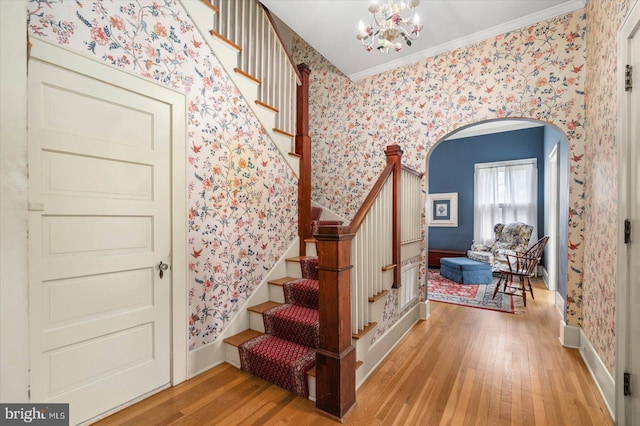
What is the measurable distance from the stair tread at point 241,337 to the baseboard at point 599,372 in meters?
2.44

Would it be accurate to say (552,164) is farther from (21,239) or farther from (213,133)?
(21,239)

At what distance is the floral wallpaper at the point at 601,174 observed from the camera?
178cm

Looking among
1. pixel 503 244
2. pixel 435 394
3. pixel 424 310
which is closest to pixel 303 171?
pixel 424 310

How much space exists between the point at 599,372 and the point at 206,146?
335 cm

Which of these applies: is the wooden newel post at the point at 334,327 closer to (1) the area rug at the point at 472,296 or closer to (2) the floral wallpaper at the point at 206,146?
(2) the floral wallpaper at the point at 206,146

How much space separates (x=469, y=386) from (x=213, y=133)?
276cm

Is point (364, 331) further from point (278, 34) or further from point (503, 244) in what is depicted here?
point (503, 244)

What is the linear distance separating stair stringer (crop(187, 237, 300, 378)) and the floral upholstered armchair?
4118 millimetres

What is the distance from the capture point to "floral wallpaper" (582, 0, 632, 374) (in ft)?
5.85

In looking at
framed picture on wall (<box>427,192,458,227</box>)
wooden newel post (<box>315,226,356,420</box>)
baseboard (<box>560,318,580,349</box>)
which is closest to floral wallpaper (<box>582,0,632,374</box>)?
baseboard (<box>560,318,580,349</box>)

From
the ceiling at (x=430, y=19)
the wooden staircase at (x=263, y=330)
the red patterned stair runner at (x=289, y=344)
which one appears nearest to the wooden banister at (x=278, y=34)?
the ceiling at (x=430, y=19)

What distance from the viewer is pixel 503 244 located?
5500mm

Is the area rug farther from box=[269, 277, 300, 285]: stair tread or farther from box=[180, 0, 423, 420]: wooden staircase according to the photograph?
box=[269, 277, 300, 285]: stair tread

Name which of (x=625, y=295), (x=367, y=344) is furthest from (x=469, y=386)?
(x=625, y=295)
